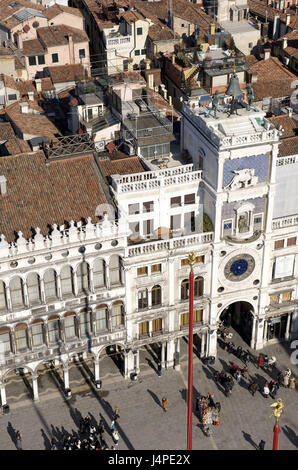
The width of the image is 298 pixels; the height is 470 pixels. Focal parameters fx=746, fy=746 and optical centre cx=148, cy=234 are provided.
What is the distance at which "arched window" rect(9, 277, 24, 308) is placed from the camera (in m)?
62.9

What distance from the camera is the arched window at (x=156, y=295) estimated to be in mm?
69312

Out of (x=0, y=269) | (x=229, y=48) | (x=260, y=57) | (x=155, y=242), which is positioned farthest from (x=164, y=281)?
(x=260, y=57)

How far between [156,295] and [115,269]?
17.6ft

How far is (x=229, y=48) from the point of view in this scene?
102188mm

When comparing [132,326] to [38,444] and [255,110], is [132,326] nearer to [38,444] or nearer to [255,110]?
[38,444]

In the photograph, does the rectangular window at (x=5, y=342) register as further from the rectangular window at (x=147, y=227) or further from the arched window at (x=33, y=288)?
the rectangular window at (x=147, y=227)

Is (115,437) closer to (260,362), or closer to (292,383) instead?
(260,362)

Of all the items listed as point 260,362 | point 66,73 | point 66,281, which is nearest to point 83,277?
point 66,281

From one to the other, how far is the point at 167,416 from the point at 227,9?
75.4 metres

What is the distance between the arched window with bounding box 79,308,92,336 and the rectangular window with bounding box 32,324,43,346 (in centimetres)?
376

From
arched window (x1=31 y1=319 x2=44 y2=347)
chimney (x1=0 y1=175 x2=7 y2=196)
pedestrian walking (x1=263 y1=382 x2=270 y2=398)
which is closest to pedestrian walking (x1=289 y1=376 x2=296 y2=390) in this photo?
pedestrian walking (x1=263 y1=382 x2=270 y2=398)

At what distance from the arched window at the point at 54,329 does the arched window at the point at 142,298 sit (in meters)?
7.90

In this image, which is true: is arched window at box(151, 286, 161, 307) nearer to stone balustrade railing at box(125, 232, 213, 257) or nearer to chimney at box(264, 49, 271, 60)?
stone balustrade railing at box(125, 232, 213, 257)

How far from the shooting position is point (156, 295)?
6975 cm
